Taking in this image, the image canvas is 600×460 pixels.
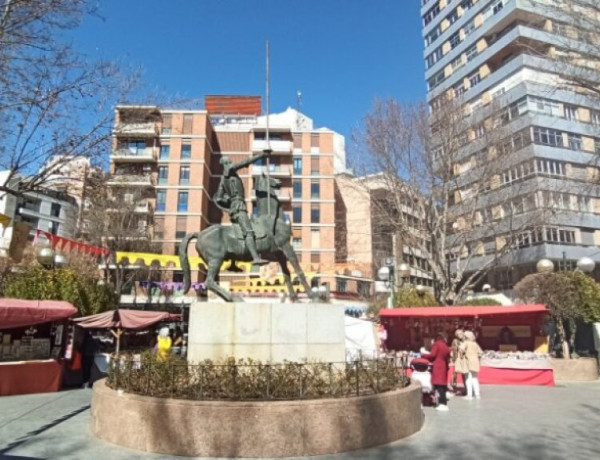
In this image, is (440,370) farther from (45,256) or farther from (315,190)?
(315,190)

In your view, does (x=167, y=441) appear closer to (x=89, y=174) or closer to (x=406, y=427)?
(x=406, y=427)

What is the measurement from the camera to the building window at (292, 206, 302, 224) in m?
52.2

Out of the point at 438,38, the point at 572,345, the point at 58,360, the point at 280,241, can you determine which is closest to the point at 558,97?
the point at 438,38

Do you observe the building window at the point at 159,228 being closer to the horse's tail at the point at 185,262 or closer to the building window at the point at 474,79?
the building window at the point at 474,79

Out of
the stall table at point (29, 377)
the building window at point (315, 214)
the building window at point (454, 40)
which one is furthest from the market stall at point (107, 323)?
the building window at point (454, 40)

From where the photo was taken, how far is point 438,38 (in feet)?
159

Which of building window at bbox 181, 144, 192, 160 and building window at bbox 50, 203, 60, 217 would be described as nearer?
building window at bbox 181, 144, 192, 160

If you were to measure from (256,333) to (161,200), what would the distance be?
142 ft

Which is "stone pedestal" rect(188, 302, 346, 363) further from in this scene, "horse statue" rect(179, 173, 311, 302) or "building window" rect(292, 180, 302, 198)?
"building window" rect(292, 180, 302, 198)

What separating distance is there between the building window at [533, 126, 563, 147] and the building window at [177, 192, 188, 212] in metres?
32.8

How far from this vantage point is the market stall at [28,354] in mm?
11875

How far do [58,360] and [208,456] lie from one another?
8.94m

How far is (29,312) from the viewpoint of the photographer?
1289 centimetres

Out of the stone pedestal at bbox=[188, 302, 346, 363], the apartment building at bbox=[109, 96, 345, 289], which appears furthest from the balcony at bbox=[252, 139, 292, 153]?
the stone pedestal at bbox=[188, 302, 346, 363]
